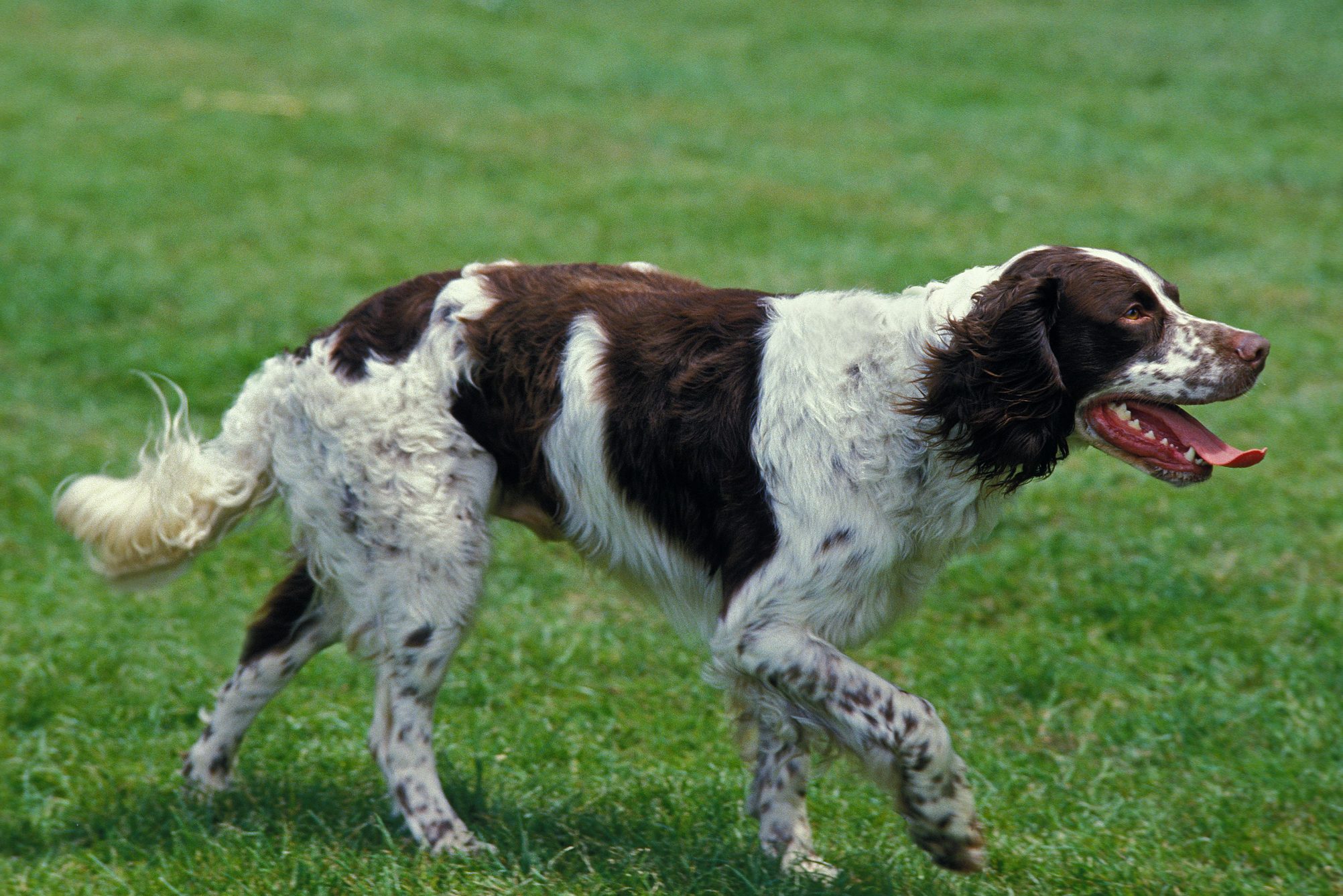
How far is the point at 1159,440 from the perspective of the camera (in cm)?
353

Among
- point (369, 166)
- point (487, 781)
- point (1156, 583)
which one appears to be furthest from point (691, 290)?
point (369, 166)

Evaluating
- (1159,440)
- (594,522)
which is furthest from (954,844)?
(594,522)

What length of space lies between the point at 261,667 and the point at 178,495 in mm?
555

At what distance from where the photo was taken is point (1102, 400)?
359 cm

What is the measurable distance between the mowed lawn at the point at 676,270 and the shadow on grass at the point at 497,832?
0.01 metres

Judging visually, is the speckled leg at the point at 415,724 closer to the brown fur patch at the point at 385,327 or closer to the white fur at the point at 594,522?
the white fur at the point at 594,522

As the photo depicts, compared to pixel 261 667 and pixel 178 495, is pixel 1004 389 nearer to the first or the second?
pixel 261 667

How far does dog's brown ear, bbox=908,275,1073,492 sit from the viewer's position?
3.49m

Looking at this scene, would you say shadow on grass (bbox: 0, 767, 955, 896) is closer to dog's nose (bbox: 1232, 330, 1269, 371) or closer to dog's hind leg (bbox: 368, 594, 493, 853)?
dog's hind leg (bbox: 368, 594, 493, 853)

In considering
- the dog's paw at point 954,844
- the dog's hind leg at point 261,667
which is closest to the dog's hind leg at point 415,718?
the dog's hind leg at point 261,667

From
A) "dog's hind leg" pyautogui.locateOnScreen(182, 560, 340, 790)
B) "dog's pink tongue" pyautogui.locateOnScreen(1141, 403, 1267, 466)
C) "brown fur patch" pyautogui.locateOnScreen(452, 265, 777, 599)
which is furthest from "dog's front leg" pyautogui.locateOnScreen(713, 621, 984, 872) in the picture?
"dog's hind leg" pyautogui.locateOnScreen(182, 560, 340, 790)

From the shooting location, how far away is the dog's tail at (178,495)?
4.41 m

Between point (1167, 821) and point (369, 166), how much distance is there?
9674 millimetres

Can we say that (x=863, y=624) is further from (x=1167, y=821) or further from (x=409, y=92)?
(x=409, y=92)
